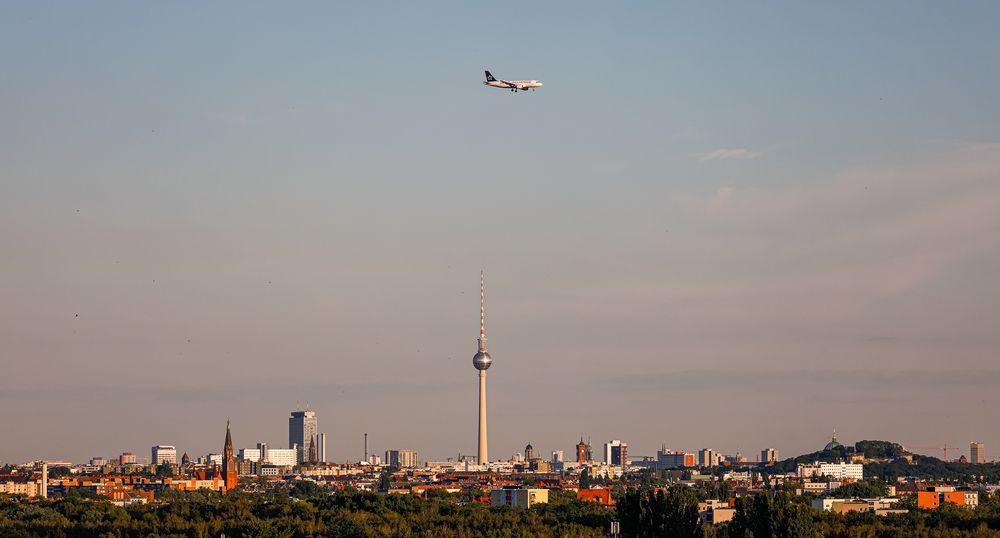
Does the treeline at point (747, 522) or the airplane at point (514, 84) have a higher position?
the airplane at point (514, 84)

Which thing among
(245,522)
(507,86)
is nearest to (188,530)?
(245,522)

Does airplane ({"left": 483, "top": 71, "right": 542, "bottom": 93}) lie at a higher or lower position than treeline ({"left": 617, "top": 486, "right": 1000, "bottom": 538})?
higher

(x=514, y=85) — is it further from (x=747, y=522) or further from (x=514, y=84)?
(x=747, y=522)

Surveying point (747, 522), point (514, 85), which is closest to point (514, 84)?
point (514, 85)

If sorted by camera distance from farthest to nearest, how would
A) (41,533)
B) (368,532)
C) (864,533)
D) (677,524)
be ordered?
(41,533) < (368,532) < (864,533) < (677,524)

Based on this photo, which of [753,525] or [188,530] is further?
[188,530]

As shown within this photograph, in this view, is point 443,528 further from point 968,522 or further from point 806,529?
point 806,529

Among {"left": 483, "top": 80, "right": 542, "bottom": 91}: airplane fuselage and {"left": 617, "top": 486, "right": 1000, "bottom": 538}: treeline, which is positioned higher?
{"left": 483, "top": 80, "right": 542, "bottom": 91}: airplane fuselage

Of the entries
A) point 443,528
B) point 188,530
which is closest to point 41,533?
point 188,530

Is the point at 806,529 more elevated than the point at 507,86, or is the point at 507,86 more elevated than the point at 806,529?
the point at 507,86

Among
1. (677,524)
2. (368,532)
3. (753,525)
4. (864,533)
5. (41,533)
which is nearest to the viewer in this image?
(753,525)

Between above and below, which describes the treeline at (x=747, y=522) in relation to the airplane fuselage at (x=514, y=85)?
below
